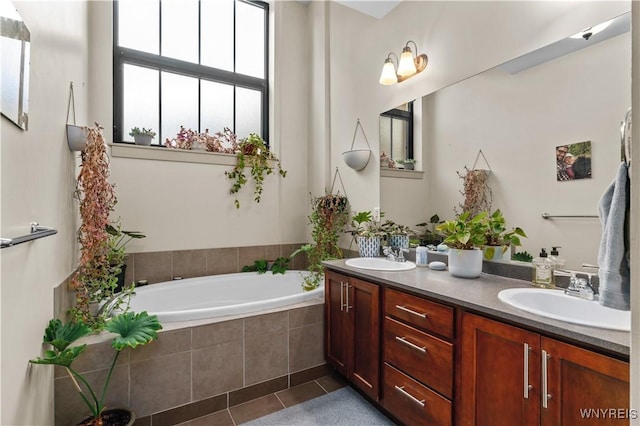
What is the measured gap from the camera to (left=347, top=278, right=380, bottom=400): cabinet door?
1778 mm

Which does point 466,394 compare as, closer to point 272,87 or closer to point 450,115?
point 450,115

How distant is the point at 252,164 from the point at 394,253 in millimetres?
1694

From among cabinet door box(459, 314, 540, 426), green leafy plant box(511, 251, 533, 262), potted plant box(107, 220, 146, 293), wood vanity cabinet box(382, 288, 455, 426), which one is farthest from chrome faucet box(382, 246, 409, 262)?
potted plant box(107, 220, 146, 293)

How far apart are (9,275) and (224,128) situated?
8.21 feet

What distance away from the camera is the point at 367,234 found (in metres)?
2.58

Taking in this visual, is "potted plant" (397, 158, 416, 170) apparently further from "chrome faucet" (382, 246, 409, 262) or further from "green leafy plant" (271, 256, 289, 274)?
"green leafy plant" (271, 256, 289, 274)

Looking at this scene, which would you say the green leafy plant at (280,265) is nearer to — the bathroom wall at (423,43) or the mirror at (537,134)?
the bathroom wall at (423,43)

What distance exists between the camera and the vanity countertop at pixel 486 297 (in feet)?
2.97

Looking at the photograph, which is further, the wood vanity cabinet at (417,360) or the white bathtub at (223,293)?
the white bathtub at (223,293)

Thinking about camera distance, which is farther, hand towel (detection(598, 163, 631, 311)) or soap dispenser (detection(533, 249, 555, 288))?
soap dispenser (detection(533, 249, 555, 288))

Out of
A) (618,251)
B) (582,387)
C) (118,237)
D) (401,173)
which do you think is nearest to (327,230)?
(401,173)

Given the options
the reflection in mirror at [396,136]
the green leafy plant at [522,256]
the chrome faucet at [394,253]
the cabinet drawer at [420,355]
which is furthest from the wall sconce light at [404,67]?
the cabinet drawer at [420,355]

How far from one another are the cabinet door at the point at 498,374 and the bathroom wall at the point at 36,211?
63.5 inches

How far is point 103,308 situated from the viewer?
185cm
